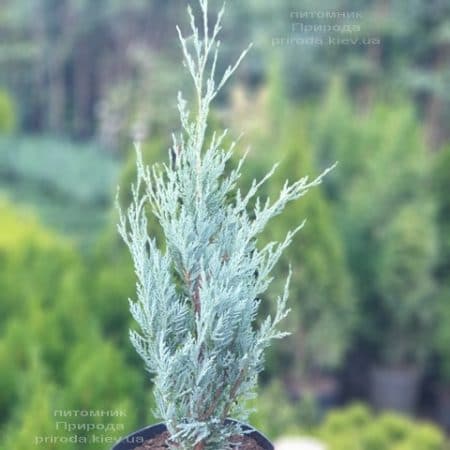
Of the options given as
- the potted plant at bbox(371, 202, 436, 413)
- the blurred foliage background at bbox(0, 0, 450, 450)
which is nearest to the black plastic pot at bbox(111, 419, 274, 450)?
the blurred foliage background at bbox(0, 0, 450, 450)

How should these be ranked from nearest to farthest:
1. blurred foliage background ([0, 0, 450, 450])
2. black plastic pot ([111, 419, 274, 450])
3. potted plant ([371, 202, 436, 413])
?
1. black plastic pot ([111, 419, 274, 450])
2. blurred foliage background ([0, 0, 450, 450])
3. potted plant ([371, 202, 436, 413])

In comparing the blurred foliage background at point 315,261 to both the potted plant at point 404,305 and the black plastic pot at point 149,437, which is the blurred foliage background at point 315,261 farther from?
the black plastic pot at point 149,437

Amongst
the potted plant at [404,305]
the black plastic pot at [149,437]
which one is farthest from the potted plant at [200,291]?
the potted plant at [404,305]

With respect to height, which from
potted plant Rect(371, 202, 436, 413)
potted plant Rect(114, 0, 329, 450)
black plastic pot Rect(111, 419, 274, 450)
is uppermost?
potted plant Rect(114, 0, 329, 450)

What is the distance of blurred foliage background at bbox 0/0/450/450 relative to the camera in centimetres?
329

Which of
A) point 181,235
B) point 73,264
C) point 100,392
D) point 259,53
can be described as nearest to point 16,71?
point 259,53

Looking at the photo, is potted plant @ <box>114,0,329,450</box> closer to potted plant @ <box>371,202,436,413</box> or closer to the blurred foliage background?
the blurred foliage background

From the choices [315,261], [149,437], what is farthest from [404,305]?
[149,437]

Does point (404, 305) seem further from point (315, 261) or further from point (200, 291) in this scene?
point (200, 291)

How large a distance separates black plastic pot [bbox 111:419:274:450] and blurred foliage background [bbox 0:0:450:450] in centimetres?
72

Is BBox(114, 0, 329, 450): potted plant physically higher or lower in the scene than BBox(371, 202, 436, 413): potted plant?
higher

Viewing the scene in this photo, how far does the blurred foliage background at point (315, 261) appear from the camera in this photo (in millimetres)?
3291

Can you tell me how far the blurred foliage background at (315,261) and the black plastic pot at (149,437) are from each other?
72cm

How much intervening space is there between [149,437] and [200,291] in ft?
1.50
